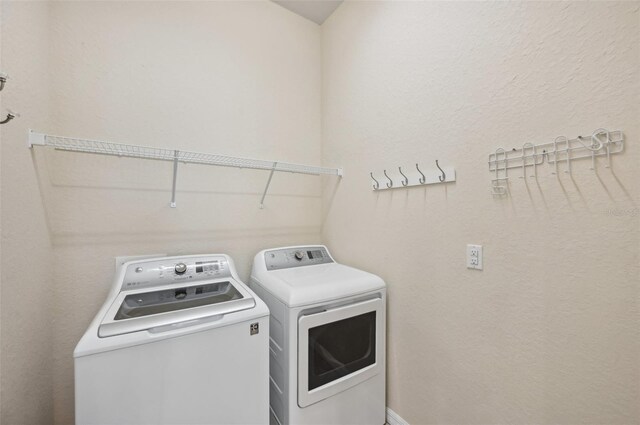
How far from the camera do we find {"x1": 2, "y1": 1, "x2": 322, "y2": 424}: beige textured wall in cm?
139

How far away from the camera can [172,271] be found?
1.43m

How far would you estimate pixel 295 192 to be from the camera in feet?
7.14

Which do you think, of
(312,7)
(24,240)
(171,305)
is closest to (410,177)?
(171,305)

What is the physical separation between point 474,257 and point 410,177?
0.55m

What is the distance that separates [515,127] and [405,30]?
0.94m

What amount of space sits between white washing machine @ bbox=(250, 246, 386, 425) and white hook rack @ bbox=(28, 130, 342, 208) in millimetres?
721

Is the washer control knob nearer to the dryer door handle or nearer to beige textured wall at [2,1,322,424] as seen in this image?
beige textured wall at [2,1,322,424]

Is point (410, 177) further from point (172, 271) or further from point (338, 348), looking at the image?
point (172, 271)

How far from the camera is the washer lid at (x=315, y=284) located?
129 cm

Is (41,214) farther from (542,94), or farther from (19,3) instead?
(542,94)

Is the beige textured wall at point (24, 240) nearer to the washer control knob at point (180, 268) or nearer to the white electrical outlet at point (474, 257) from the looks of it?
the washer control knob at point (180, 268)

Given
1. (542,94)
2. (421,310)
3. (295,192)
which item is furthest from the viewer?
(295,192)

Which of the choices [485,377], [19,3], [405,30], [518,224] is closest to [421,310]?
[485,377]

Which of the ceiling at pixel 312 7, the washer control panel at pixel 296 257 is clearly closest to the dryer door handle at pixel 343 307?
the washer control panel at pixel 296 257
